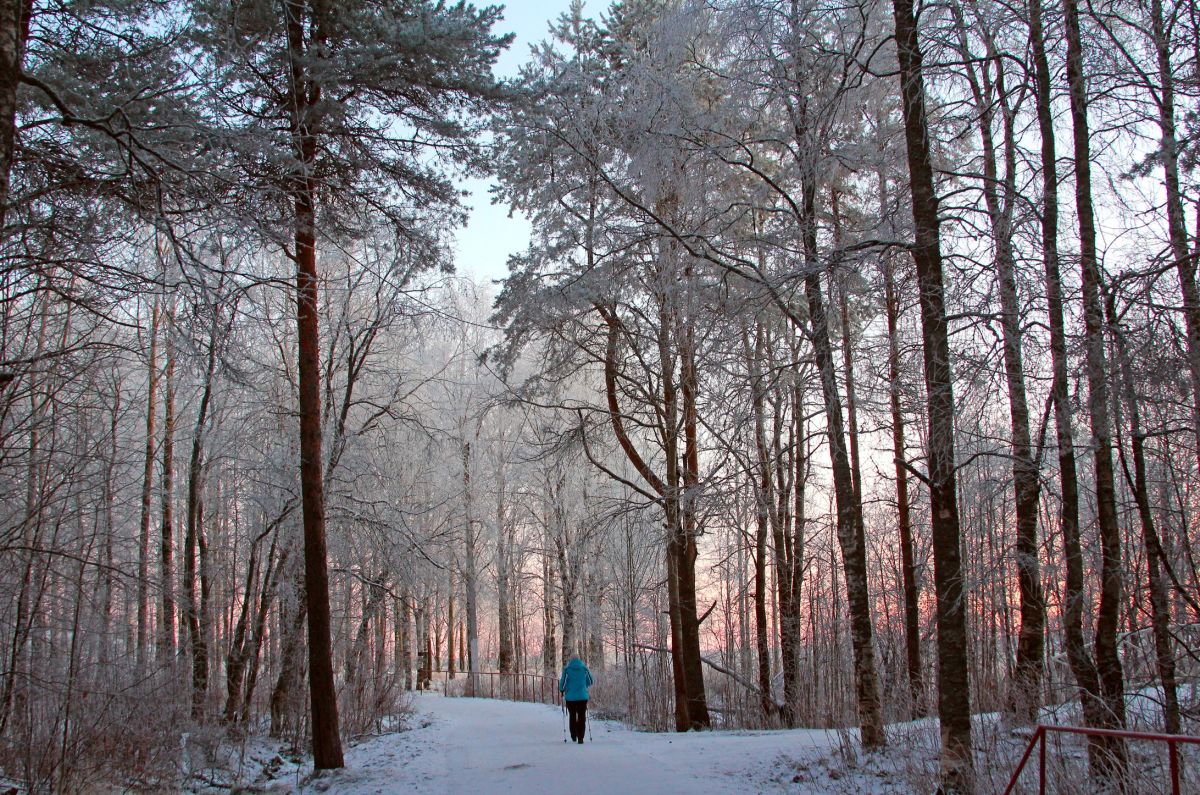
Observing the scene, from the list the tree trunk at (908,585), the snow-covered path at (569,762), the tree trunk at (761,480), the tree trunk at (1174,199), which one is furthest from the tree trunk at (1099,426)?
the tree trunk at (908,585)

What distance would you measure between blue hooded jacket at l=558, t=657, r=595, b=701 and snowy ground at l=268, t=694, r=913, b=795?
638 mm

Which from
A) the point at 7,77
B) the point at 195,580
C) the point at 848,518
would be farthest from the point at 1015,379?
the point at 195,580

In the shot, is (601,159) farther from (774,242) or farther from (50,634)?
(50,634)

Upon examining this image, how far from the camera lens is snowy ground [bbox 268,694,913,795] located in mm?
7363

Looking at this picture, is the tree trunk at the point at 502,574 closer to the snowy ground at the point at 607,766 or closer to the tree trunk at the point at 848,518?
the snowy ground at the point at 607,766

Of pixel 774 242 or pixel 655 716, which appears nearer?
pixel 774 242

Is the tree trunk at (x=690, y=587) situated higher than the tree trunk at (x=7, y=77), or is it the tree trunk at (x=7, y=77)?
the tree trunk at (x=7, y=77)

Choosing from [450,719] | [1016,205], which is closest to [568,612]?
[450,719]

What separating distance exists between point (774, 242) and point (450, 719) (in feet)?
39.8

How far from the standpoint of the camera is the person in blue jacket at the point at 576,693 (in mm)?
11188

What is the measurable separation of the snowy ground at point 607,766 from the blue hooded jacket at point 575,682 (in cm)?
64

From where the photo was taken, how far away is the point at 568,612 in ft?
77.2

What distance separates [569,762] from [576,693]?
2338mm

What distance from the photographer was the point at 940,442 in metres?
6.16
